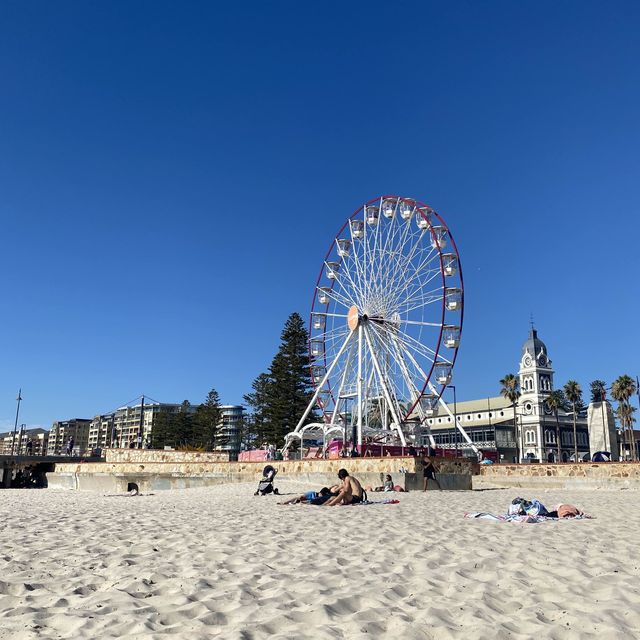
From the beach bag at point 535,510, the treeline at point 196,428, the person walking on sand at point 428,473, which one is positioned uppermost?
the treeline at point 196,428

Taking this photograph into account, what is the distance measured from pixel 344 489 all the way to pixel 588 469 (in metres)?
15.1

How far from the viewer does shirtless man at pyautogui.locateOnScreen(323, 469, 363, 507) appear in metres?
13.2

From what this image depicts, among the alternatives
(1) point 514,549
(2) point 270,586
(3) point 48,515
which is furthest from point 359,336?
(2) point 270,586

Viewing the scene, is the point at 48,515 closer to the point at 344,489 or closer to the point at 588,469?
the point at 344,489

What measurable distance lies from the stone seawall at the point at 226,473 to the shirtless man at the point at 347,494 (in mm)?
6451

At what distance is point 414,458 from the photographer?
2070cm

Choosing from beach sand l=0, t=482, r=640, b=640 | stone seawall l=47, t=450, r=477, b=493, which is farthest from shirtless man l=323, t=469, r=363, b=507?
stone seawall l=47, t=450, r=477, b=493

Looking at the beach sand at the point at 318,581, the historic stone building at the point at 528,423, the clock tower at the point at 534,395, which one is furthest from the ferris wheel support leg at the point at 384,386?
the clock tower at the point at 534,395

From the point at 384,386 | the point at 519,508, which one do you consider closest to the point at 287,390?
the point at 384,386

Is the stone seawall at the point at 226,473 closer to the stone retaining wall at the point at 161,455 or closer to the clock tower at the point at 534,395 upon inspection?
the stone retaining wall at the point at 161,455

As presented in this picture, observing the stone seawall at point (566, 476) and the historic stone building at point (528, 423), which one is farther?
the historic stone building at point (528, 423)

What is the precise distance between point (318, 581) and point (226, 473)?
24107 mm

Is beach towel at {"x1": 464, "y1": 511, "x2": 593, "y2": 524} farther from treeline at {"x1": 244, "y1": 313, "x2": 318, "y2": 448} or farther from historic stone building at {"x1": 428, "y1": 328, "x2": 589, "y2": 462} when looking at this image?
historic stone building at {"x1": 428, "y1": 328, "x2": 589, "y2": 462}

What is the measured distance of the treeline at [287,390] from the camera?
52.2 metres
